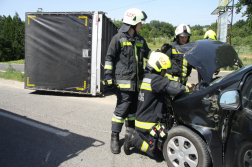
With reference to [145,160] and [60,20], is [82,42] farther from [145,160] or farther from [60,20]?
[145,160]

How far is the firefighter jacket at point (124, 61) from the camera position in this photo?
10.7 ft

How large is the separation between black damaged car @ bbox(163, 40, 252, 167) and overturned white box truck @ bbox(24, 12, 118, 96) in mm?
4026

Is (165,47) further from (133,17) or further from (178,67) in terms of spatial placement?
(133,17)

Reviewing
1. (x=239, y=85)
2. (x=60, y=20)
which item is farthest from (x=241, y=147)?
(x=60, y=20)

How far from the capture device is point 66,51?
6.84 metres

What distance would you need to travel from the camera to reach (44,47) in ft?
23.0

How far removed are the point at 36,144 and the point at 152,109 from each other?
2.03 metres

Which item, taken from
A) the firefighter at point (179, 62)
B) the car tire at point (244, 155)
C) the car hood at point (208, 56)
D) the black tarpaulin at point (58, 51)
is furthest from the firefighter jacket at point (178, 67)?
the black tarpaulin at point (58, 51)

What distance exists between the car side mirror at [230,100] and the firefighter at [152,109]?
878mm

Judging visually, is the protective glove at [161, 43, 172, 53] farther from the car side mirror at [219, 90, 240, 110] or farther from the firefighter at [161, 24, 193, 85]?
the car side mirror at [219, 90, 240, 110]

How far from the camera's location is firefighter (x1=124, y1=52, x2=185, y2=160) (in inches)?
114

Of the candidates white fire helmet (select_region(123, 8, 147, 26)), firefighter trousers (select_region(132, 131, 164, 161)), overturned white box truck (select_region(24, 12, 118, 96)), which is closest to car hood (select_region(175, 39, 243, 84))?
white fire helmet (select_region(123, 8, 147, 26))

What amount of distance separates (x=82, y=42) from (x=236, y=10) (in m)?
14.0

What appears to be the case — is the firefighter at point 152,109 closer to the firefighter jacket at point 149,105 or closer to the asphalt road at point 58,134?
the firefighter jacket at point 149,105
